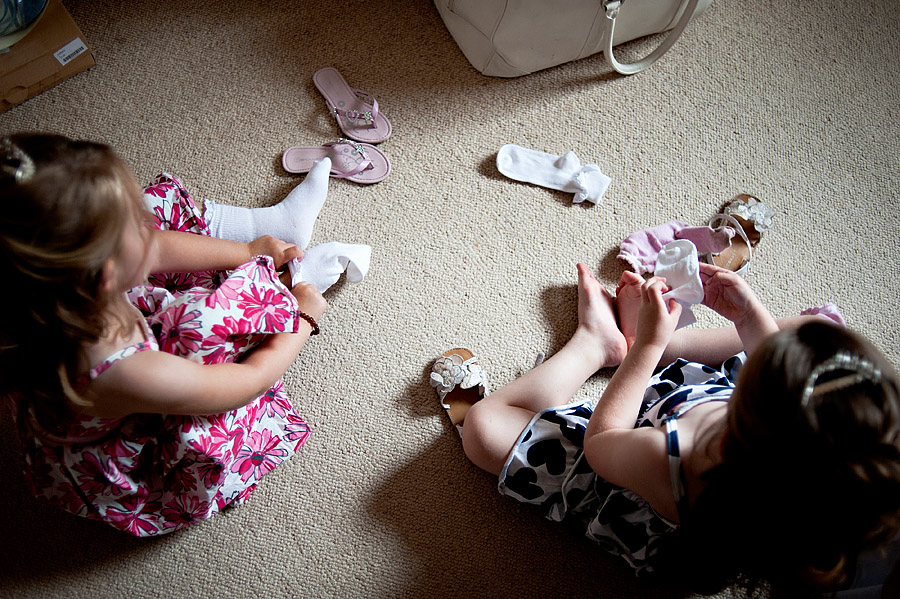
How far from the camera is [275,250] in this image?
3.12 feet

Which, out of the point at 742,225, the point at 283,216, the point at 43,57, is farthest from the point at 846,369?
the point at 43,57

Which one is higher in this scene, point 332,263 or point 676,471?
point 332,263

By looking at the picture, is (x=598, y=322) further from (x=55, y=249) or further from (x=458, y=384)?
(x=55, y=249)

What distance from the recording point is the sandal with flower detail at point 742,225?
108 centimetres

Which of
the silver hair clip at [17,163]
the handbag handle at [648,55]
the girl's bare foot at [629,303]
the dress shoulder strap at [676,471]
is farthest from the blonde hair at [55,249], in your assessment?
the handbag handle at [648,55]

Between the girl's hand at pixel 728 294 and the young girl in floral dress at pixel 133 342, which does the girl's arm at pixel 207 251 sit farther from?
the girl's hand at pixel 728 294

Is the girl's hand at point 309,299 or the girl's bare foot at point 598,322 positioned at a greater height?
the girl's hand at point 309,299

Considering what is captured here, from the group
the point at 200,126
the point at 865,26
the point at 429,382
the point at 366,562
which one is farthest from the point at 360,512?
the point at 865,26

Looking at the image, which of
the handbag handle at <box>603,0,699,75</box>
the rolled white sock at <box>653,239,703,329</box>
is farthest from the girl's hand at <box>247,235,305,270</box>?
the handbag handle at <box>603,0,699,75</box>

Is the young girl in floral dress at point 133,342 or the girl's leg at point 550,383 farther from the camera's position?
the girl's leg at point 550,383

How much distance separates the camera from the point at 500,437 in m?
0.89

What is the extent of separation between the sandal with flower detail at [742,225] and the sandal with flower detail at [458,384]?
48cm

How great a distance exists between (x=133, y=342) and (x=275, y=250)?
310mm

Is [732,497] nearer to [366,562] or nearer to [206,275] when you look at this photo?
[366,562]
